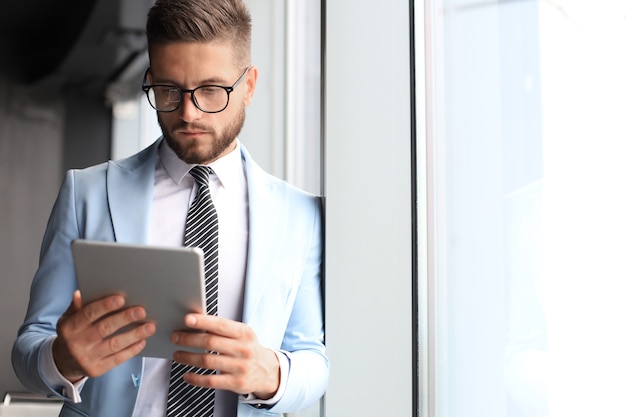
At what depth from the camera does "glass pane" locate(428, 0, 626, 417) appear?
1124 millimetres

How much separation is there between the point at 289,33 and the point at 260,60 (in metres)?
0.18

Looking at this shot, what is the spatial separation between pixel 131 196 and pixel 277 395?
1.84 feet

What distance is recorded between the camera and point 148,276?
129cm

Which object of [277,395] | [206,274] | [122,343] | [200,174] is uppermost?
[200,174]

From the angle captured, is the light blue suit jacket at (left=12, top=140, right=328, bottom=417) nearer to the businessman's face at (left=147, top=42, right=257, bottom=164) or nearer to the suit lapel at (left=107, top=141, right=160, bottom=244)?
the suit lapel at (left=107, top=141, right=160, bottom=244)

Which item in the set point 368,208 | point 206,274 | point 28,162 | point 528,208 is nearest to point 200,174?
point 206,274

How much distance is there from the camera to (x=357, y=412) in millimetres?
1937

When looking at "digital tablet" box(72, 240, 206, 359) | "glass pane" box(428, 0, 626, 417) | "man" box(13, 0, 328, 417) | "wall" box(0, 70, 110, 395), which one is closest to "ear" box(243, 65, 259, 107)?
"man" box(13, 0, 328, 417)

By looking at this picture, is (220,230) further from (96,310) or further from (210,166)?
(96,310)

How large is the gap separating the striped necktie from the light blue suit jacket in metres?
0.08

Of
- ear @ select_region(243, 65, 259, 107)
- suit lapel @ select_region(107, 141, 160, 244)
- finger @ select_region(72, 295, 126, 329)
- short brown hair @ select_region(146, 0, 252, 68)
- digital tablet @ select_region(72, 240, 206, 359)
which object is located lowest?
finger @ select_region(72, 295, 126, 329)

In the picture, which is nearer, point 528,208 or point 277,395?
point 528,208

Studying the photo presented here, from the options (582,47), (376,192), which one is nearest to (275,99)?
(376,192)

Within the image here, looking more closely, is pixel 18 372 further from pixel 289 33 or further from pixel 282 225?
pixel 289 33
